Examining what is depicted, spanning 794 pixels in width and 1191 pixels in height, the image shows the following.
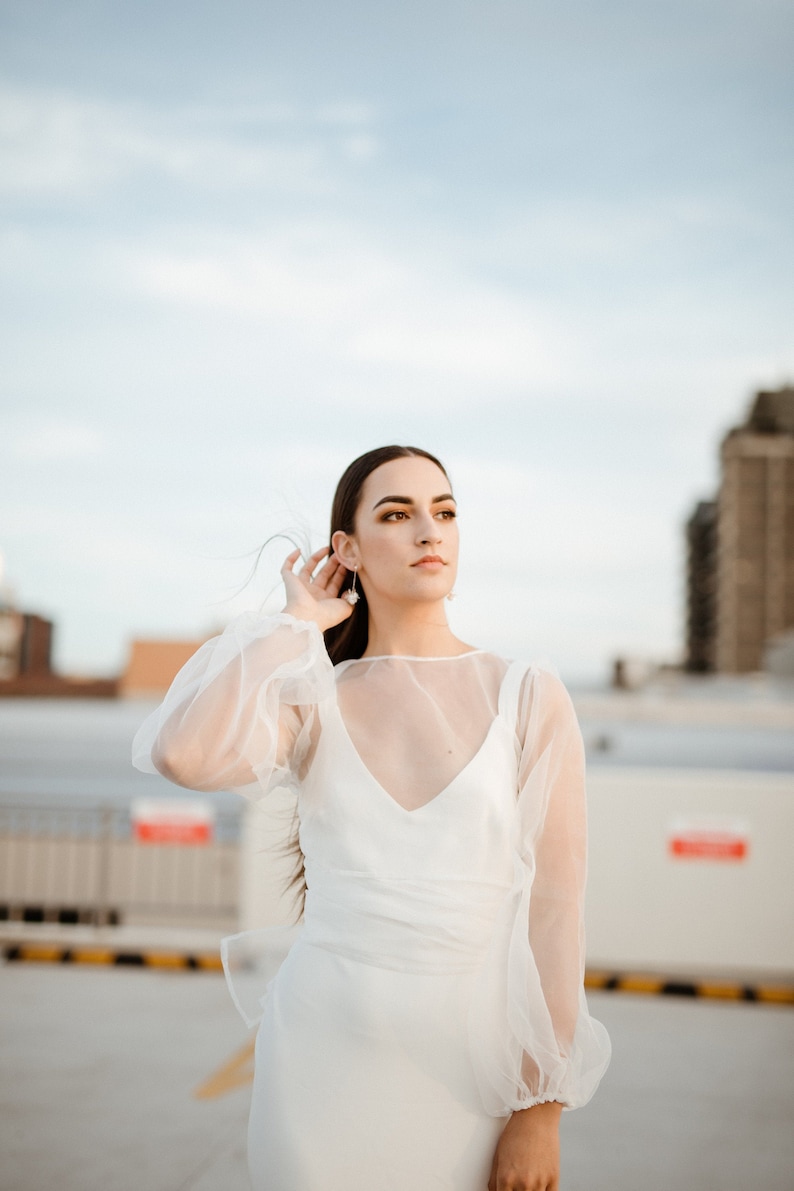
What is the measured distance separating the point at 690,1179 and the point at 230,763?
3.51m

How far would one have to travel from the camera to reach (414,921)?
1.69 metres

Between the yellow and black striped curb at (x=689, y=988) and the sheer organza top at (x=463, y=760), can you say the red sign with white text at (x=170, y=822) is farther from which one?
the sheer organza top at (x=463, y=760)

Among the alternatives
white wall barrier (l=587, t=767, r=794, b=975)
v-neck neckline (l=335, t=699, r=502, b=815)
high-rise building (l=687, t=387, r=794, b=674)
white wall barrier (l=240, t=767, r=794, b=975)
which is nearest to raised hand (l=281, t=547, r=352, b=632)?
v-neck neckline (l=335, t=699, r=502, b=815)

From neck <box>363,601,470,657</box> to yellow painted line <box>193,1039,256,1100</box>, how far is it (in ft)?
11.8

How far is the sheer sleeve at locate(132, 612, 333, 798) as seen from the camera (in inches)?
68.0

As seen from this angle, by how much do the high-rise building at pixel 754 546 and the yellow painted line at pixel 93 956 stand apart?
Answer: 101 metres

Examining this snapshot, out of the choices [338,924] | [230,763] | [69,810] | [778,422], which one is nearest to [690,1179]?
[338,924]

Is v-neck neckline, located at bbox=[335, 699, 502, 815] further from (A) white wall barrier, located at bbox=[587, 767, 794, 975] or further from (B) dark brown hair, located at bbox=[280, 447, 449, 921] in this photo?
(A) white wall barrier, located at bbox=[587, 767, 794, 975]

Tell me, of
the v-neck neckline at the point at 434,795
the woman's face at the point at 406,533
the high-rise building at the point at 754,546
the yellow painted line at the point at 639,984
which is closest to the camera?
the v-neck neckline at the point at 434,795

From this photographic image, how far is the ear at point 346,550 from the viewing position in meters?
2.00

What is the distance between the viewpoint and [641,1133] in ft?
14.5

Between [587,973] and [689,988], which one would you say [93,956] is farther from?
[689,988]

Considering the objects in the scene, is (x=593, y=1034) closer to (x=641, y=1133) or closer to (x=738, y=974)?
(x=641, y=1133)

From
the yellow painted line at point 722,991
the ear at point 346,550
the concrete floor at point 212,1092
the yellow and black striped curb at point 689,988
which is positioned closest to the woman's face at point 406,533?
the ear at point 346,550
